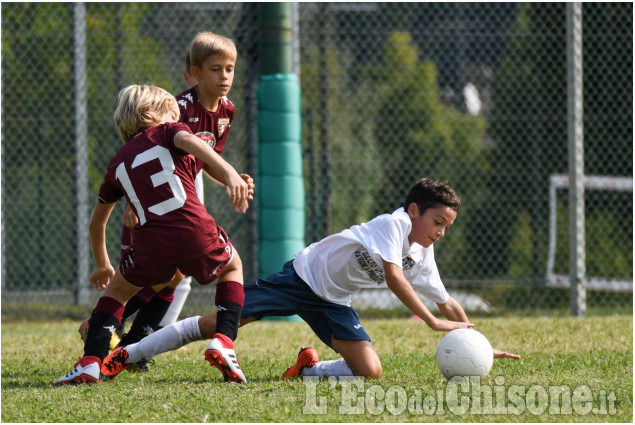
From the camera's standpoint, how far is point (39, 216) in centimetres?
858

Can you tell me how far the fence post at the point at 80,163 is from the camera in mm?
7578

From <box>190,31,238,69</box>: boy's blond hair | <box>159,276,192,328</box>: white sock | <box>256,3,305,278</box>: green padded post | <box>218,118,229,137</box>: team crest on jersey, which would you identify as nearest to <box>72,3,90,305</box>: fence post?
<box>256,3,305,278</box>: green padded post

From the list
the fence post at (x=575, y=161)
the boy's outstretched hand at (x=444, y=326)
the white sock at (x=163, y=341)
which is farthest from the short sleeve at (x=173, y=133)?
the fence post at (x=575, y=161)

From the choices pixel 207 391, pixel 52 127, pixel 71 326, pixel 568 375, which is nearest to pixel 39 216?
pixel 52 127

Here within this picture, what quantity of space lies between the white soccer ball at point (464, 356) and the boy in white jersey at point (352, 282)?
0.08m

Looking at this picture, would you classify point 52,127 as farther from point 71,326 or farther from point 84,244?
point 71,326

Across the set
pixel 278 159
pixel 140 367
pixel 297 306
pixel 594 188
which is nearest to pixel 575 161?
pixel 594 188

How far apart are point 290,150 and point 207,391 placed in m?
3.98

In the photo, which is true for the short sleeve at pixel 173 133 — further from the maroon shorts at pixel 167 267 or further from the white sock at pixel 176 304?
the white sock at pixel 176 304

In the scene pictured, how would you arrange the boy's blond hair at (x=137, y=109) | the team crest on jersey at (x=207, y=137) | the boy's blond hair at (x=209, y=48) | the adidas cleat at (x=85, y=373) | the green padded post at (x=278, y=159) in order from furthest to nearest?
the green padded post at (x=278, y=159) < the team crest on jersey at (x=207, y=137) < the boy's blond hair at (x=209, y=48) < the boy's blond hair at (x=137, y=109) < the adidas cleat at (x=85, y=373)

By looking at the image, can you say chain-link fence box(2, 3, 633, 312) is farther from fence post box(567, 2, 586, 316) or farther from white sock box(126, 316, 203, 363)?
white sock box(126, 316, 203, 363)

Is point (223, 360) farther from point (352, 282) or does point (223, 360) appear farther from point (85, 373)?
point (352, 282)

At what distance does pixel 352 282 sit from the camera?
4.03m

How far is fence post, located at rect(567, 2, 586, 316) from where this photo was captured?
23.8ft
